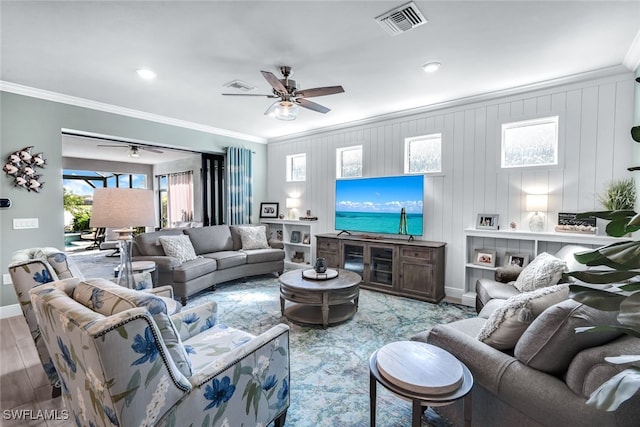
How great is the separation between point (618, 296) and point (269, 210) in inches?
227

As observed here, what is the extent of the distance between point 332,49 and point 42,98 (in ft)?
12.1

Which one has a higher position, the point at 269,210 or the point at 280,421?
the point at 269,210

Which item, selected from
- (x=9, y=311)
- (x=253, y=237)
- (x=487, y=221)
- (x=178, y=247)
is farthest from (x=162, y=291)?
(x=487, y=221)

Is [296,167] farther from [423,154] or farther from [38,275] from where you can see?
[38,275]

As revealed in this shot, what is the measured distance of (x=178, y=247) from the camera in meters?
4.25

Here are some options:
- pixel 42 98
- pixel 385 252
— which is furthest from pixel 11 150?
pixel 385 252

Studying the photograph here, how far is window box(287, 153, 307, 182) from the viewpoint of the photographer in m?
5.99

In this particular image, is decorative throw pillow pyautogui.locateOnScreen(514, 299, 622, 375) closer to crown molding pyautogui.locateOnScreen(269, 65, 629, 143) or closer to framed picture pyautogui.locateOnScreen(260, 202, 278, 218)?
crown molding pyautogui.locateOnScreen(269, 65, 629, 143)

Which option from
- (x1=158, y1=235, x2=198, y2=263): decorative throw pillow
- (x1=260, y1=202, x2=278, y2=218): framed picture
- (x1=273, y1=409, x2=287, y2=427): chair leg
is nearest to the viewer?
(x1=273, y1=409, x2=287, y2=427): chair leg

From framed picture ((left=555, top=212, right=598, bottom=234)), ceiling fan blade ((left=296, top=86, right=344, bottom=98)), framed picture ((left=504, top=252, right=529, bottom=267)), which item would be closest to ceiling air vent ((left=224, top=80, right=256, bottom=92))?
ceiling fan blade ((left=296, top=86, right=344, bottom=98))

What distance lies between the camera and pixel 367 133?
193 inches

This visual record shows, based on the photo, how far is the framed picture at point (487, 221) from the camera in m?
3.70

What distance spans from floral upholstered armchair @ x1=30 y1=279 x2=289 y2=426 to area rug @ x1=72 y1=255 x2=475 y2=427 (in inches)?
18.5

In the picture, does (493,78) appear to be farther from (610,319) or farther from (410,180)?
(610,319)
